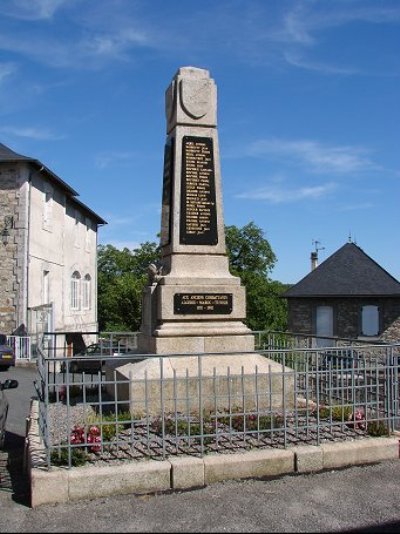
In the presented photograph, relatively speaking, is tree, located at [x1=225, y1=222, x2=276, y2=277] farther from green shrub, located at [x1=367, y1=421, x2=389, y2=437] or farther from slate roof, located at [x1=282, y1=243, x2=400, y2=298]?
green shrub, located at [x1=367, y1=421, x2=389, y2=437]

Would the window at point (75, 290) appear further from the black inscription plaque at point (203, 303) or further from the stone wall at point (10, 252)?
the black inscription plaque at point (203, 303)

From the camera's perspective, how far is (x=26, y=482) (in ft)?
18.2

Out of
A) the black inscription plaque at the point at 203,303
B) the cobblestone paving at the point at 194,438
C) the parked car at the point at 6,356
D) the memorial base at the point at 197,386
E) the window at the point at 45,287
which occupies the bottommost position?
the parked car at the point at 6,356

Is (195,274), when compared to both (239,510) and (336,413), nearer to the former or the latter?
(336,413)

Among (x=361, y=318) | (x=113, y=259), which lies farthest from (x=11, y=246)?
(x=113, y=259)

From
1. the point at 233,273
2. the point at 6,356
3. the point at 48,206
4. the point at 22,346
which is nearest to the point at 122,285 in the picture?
the point at 233,273

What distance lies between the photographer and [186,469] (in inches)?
204

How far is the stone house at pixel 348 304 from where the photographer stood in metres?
25.2

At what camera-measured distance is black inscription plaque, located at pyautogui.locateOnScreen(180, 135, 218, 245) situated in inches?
324

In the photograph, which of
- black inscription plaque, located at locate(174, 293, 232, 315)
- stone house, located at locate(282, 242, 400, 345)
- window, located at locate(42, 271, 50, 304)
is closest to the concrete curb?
black inscription plaque, located at locate(174, 293, 232, 315)

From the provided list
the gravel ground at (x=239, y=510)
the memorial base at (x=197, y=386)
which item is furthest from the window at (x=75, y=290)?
the gravel ground at (x=239, y=510)

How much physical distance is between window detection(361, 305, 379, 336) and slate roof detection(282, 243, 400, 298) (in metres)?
0.74

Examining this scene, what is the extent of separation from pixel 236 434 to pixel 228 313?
2.38 metres

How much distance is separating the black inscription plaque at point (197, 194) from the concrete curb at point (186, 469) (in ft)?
11.7
